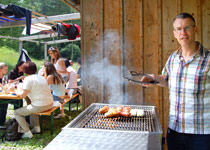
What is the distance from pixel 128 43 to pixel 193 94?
2.14 metres

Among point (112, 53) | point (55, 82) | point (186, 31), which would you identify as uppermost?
point (186, 31)

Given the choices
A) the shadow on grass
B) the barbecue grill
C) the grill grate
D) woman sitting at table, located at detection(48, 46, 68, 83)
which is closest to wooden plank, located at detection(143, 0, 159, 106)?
the grill grate

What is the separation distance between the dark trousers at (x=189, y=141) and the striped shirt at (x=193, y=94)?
0.06 meters

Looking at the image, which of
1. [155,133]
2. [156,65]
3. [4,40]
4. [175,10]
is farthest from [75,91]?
[4,40]

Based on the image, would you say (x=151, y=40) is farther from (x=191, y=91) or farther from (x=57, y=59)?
(x=57, y=59)

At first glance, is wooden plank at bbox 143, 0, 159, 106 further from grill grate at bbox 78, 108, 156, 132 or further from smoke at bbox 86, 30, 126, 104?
grill grate at bbox 78, 108, 156, 132

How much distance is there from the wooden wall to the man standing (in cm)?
168

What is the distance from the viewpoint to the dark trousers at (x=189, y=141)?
7.24 feet

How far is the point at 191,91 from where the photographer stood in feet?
7.29

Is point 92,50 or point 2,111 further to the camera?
point 2,111

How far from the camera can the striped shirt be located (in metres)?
2.19

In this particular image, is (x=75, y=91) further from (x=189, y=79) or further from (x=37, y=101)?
(x=189, y=79)

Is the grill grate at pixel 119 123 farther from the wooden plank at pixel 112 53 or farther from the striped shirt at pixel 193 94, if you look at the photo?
the wooden plank at pixel 112 53

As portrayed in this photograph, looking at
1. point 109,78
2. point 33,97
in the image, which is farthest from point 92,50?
point 33,97
